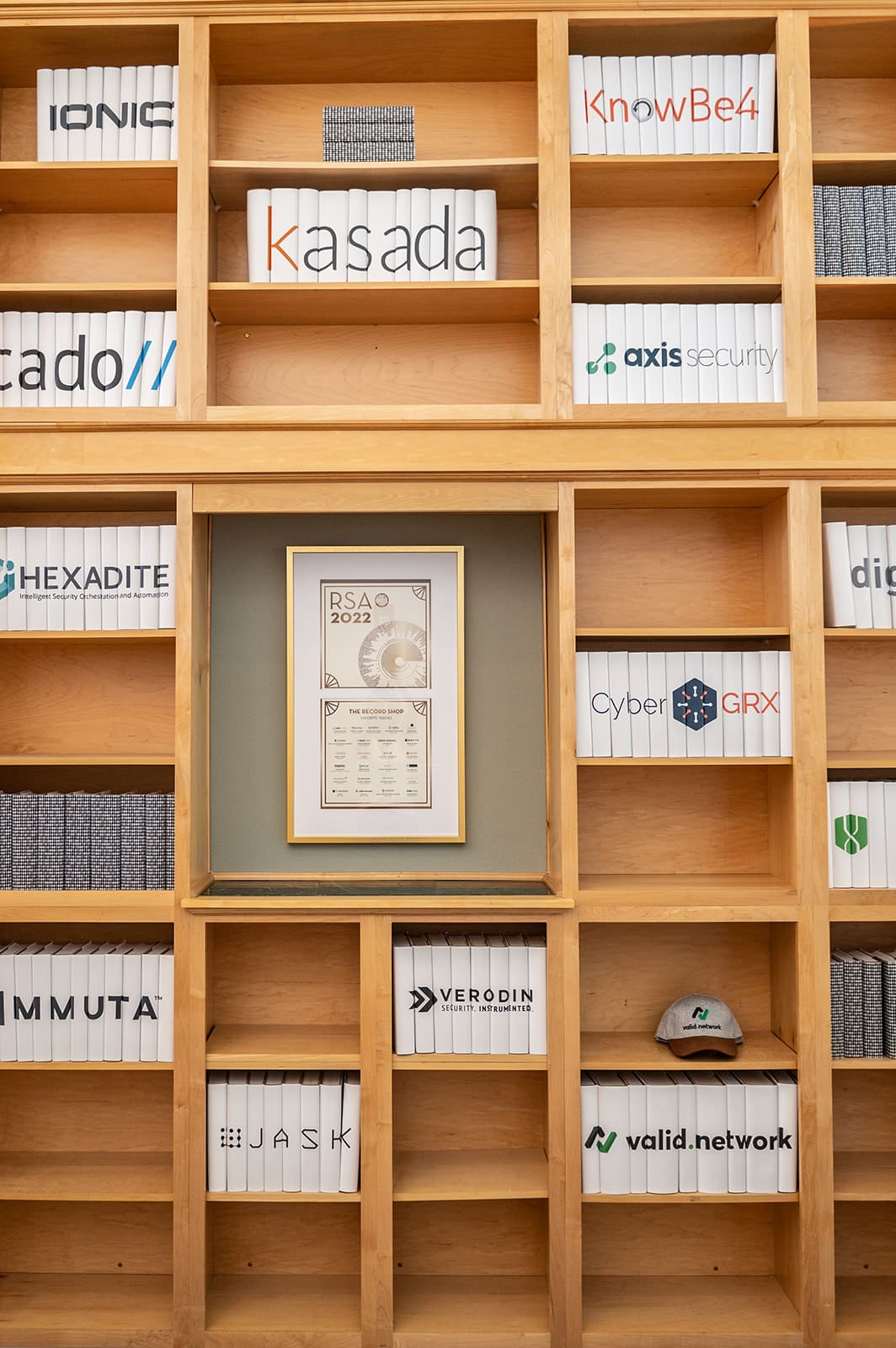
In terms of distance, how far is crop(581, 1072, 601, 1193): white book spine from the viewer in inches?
92.9

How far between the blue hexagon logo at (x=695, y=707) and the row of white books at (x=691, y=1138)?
902 millimetres

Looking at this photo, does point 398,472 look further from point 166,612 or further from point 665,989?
point 665,989

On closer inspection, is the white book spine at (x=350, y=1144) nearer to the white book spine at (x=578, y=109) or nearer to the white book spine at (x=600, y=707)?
the white book spine at (x=600, y=707)

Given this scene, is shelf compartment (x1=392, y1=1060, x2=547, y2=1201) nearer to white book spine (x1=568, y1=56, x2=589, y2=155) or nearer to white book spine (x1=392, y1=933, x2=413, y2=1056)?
white book spine (x1=392, y1=933, x2=413, y2=1056)

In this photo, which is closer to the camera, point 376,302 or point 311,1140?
point 311,1140

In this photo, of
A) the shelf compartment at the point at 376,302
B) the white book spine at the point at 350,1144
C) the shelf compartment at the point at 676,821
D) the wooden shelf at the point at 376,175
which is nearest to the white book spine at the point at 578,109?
the wooden shelf at the point at 376,175

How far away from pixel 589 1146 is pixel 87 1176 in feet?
4.19

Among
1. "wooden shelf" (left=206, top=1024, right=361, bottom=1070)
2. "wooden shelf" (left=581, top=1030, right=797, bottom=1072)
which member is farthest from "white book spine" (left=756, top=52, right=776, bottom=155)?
"wooden shelf" (left=206, top=1024, right=361, bottom=1070)

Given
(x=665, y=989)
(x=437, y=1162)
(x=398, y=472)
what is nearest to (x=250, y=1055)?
(x=437, y=1162)

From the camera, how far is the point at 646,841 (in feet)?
8.71

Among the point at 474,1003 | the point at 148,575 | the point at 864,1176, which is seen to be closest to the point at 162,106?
the point at 148,575

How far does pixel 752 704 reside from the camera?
2.42 m

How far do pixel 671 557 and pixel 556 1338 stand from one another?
1996mm

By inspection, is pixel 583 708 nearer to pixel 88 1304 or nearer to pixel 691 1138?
pixel 691 1138
